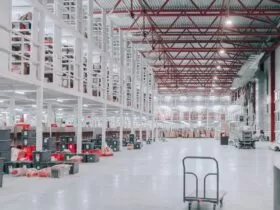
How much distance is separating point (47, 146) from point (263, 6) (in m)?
14.4

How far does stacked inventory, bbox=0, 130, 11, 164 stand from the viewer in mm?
11586

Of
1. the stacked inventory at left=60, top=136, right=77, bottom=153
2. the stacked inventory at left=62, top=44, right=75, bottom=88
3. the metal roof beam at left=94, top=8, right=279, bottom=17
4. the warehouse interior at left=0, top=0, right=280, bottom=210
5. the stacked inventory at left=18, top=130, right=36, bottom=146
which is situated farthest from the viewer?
the metal roof beam at left=94, top=8, right=279, bottom=17

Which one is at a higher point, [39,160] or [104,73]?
[104,73]

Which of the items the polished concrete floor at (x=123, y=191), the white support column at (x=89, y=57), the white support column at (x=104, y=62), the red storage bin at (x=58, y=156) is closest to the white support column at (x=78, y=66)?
the white support column at (x=89, y=57)

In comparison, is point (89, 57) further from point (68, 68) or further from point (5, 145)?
point (5, 145)

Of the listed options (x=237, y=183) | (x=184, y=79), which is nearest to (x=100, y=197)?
(x=237, y=183)

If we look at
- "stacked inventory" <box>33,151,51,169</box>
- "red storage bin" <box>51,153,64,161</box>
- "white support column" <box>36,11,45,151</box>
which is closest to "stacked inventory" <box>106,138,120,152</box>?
"red storage bin" <box>51,153,64,161</box>

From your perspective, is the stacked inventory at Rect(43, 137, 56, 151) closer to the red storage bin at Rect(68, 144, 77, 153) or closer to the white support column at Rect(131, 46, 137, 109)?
the red storage bin at Rect(68, 144, 77, 153)

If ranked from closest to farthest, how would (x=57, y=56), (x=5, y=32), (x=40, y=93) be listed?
(x=5, y=32), (x=40, y=93), (x=57, y=56)

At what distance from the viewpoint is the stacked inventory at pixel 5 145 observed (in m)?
11.6

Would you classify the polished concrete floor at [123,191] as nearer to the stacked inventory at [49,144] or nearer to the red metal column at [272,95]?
the stacked inventory at [49,144]

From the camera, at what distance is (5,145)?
11859 millimetres

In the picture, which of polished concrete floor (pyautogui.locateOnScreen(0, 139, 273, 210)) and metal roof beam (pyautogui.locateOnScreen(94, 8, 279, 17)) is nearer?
polished concrete floor (pyautogui.locateOnScreen(0, 139, 273, 210))

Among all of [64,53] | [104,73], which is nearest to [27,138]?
[64,53]
